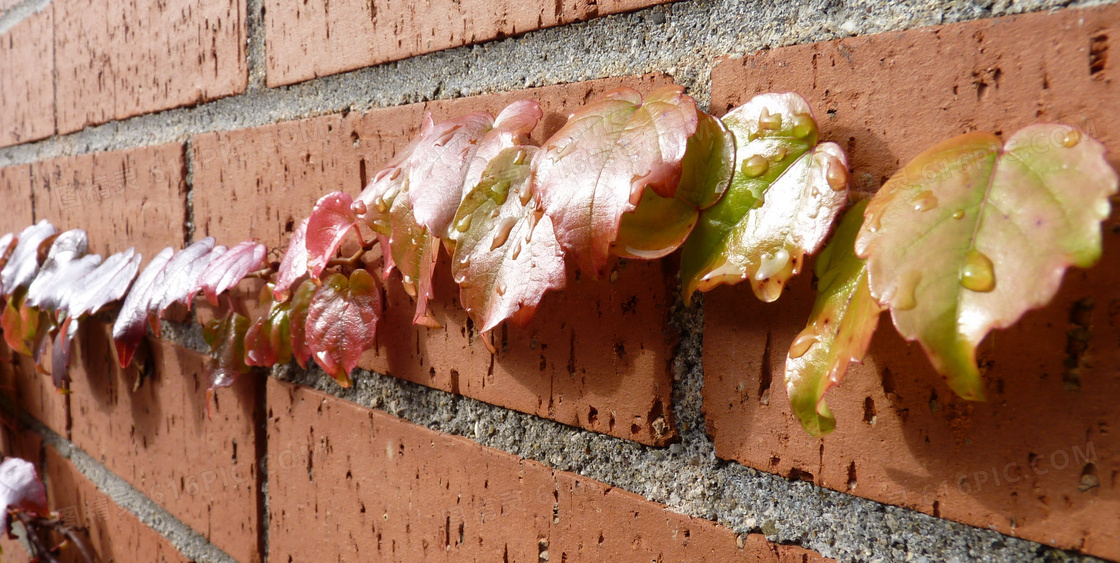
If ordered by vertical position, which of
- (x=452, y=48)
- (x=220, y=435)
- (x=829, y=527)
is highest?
(x=452, y=48)

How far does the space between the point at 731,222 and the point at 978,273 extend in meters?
0.11

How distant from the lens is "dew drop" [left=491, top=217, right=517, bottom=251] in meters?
0.37

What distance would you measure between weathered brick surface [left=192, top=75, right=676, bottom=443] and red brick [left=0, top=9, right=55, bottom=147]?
52cm

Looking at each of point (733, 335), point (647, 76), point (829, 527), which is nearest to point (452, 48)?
point (647, 76)

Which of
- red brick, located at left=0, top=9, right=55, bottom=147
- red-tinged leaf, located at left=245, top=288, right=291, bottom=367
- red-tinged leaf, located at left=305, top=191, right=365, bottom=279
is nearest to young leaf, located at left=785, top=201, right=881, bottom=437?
red-tinged leaf, located at left=305, top=191, right=365, bottom=279

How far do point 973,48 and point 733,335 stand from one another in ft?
0.56

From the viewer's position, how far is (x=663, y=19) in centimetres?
40

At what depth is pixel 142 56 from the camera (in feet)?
2.61

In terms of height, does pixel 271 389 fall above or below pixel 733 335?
below

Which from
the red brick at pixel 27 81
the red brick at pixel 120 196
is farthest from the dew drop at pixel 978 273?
the red brick at pixel 27 81

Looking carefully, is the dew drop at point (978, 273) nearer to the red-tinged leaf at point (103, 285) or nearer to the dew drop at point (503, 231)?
the dew drop at point (503, 231)

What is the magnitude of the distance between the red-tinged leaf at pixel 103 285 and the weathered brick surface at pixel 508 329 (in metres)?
0.15

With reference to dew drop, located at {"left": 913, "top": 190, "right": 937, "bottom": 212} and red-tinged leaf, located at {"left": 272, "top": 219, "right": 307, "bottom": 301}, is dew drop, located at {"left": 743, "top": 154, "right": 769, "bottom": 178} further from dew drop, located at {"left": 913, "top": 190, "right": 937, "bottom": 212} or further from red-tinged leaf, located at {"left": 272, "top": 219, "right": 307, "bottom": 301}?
red-tinged leaf, located at {"left": 272, "top": 219, "right": 307, "bottom": 301}

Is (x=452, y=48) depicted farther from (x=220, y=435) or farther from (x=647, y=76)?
(x=220, y=435)
